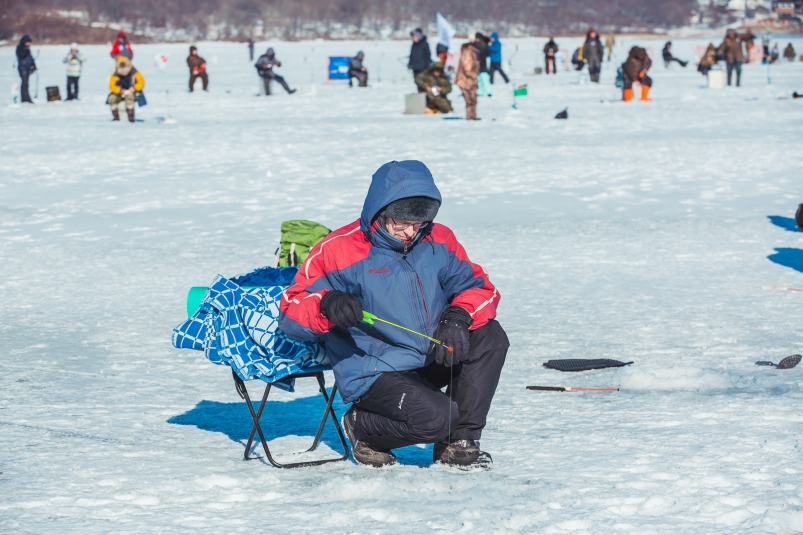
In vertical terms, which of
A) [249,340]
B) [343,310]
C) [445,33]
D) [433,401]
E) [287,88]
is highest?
[445,33]

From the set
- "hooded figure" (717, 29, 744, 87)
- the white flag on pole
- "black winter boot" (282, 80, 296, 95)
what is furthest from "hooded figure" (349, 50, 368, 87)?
"hooded figure" (717, 29, 744, 87)

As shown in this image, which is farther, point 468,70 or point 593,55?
point 593,55

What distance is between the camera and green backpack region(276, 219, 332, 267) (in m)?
5.73

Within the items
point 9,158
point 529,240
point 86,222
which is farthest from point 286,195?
point 9,158

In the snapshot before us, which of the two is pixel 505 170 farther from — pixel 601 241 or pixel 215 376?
pixel 215 376

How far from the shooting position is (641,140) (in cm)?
1644

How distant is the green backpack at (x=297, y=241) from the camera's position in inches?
225

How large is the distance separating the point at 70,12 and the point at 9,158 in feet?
369

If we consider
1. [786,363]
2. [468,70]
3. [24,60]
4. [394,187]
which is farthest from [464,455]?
[24,60]

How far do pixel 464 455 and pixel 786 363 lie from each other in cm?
225

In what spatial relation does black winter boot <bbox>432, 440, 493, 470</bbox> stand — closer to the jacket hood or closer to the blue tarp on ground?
the jacket hood

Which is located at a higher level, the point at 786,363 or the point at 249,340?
the point at 249,340

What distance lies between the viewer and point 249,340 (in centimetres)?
384

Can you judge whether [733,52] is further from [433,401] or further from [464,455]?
[433,401]
